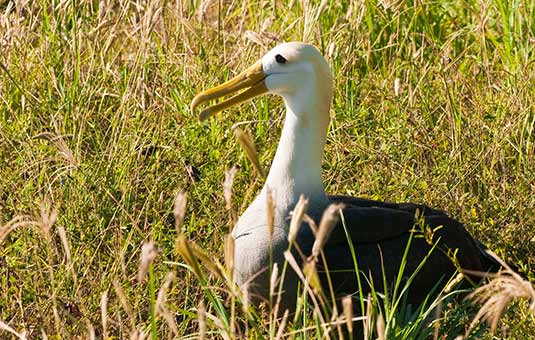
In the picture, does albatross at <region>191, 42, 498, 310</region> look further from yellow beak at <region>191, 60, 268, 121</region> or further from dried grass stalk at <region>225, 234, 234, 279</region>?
dried grass stalk at <region>225, 234, 234, 279</region>

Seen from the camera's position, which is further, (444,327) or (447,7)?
(447,7)

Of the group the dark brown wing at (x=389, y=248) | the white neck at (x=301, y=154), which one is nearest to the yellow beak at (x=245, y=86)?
the white neck at (x=301, y=154)

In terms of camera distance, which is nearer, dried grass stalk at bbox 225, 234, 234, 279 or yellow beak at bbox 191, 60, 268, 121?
dried grass stalk at bbox 225, 234, 234, 279

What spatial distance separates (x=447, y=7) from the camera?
21.5 ft

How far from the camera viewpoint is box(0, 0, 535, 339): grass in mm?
4079

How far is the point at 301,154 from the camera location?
428 cm

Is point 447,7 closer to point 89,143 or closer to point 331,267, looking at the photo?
point 89,143

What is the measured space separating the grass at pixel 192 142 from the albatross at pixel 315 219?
16 centimetres

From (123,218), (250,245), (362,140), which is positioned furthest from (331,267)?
(362,140)

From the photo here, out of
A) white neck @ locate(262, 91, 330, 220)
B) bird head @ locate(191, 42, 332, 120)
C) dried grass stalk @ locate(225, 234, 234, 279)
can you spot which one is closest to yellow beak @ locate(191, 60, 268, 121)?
bird head @ locate(191, 42, 332, 120)

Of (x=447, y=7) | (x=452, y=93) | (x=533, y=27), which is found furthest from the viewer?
(x=447, y=7)

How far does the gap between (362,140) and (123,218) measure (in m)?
1.14

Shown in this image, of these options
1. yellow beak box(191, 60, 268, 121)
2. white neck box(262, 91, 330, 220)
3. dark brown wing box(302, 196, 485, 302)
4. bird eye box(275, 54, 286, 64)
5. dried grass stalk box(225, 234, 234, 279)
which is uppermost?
dried grass stalk box(225, 234, 234, 279)

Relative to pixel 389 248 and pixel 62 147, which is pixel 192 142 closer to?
pixel 389 248
